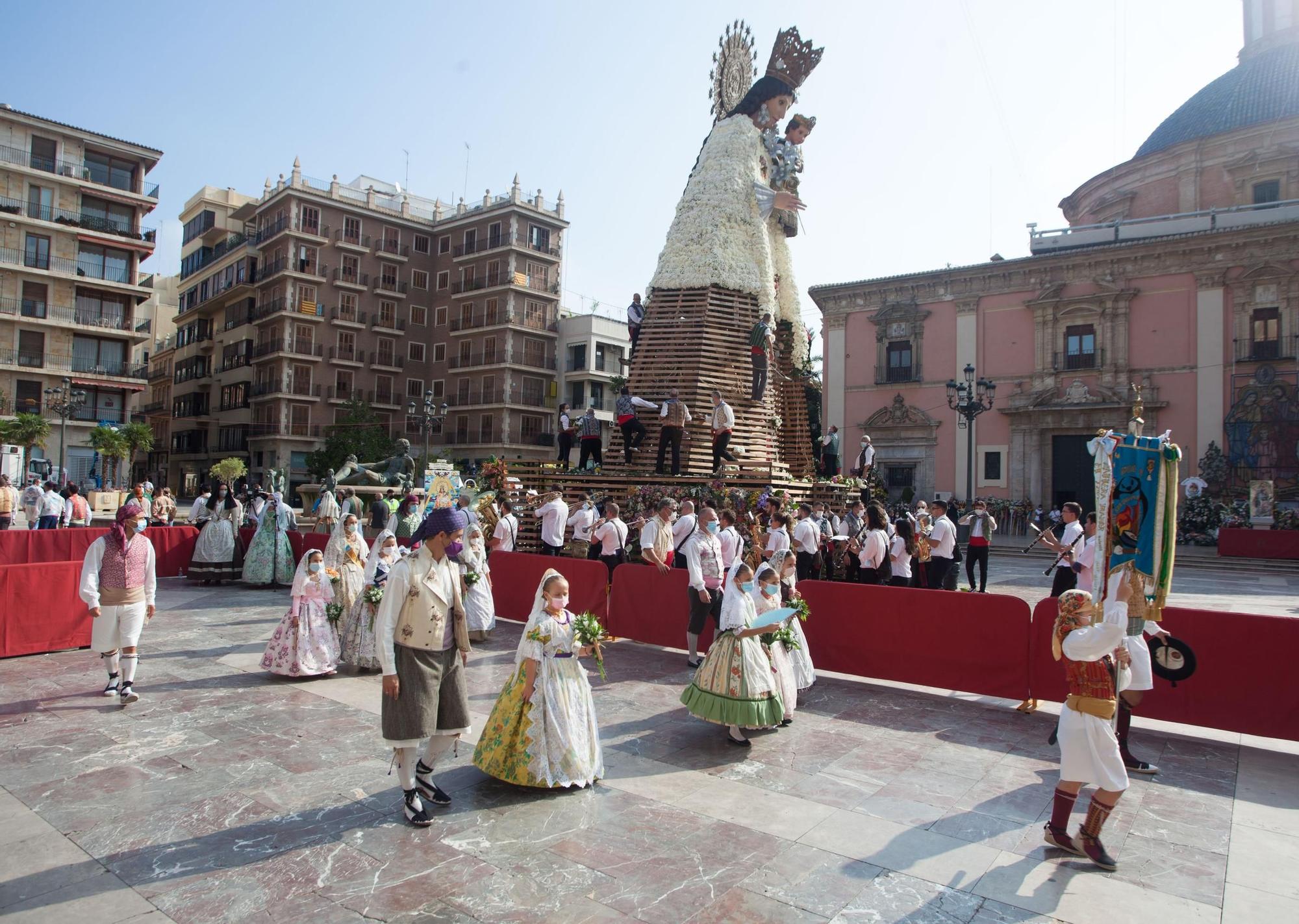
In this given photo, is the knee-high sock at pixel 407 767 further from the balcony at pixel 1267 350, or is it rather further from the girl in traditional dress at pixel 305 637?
the balcony at pixel 1267 350

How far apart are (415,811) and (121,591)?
4.15 meters

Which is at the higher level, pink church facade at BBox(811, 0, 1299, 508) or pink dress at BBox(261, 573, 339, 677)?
pink church facade at BBox(811, 0, 1299, 508)

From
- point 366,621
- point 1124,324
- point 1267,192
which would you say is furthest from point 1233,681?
point 1267,192

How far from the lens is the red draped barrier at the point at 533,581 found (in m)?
11.0

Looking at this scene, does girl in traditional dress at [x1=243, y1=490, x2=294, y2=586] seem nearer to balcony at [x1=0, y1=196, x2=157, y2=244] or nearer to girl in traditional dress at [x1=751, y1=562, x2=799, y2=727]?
girl in traditional dress at [x1=751, y1=562, x2=799, y2=727]

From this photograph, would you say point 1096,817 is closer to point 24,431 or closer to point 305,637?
point 305,637

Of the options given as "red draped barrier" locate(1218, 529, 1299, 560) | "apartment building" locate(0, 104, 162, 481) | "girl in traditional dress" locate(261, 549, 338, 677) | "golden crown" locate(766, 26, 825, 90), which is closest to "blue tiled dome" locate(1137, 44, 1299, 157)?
"red draped barrier" locate(1218, 529, 1299, 560)

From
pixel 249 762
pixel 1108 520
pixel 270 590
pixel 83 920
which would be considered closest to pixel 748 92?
pixel 270 590

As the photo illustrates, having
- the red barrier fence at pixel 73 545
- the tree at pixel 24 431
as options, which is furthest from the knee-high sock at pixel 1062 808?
the tree at pixel 24 431

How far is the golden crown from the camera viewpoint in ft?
61.5

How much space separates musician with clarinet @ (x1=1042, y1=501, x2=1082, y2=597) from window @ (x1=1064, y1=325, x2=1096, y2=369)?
2560 centimetres

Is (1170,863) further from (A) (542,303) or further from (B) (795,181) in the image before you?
(A) (542,303)

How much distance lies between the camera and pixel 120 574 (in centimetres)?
731

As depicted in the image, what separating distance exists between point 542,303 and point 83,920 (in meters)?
47.0
